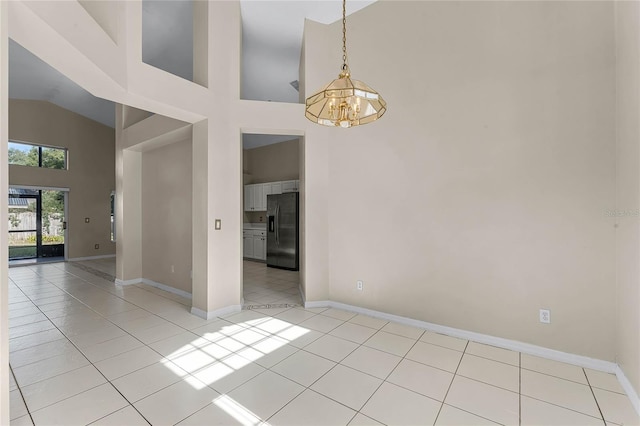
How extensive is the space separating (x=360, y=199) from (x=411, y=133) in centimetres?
101

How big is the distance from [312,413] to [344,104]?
209 centimetres

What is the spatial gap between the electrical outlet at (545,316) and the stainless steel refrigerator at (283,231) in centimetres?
464

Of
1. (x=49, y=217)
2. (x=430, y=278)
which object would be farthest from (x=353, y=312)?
(x=49, y=217)

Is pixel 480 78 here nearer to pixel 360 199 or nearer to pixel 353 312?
pixel 360 199

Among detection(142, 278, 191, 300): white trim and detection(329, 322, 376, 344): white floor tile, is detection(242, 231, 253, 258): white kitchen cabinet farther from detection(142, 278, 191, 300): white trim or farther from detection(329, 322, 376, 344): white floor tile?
detection(329, 322, 376, 344): white floor tile

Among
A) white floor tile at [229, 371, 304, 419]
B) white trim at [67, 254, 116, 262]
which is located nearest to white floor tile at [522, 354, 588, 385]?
white floor tile at [229, 371, 304, 419]

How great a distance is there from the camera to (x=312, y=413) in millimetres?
1796

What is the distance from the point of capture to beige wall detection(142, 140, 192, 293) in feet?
14.2

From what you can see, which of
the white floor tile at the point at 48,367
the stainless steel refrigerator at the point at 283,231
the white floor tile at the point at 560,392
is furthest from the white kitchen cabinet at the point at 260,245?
the white floor tile at the point at 560,392

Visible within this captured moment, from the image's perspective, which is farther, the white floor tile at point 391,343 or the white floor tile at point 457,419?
the white floor tile at point 391,343

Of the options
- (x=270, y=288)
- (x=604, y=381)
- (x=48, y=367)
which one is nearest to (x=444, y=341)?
(x=604, y=381)

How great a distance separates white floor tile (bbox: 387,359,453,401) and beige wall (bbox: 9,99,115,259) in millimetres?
9317

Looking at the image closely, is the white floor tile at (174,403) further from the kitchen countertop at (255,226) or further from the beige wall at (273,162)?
the beige wall at (273,162)

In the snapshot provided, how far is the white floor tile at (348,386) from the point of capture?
1.93 meters
